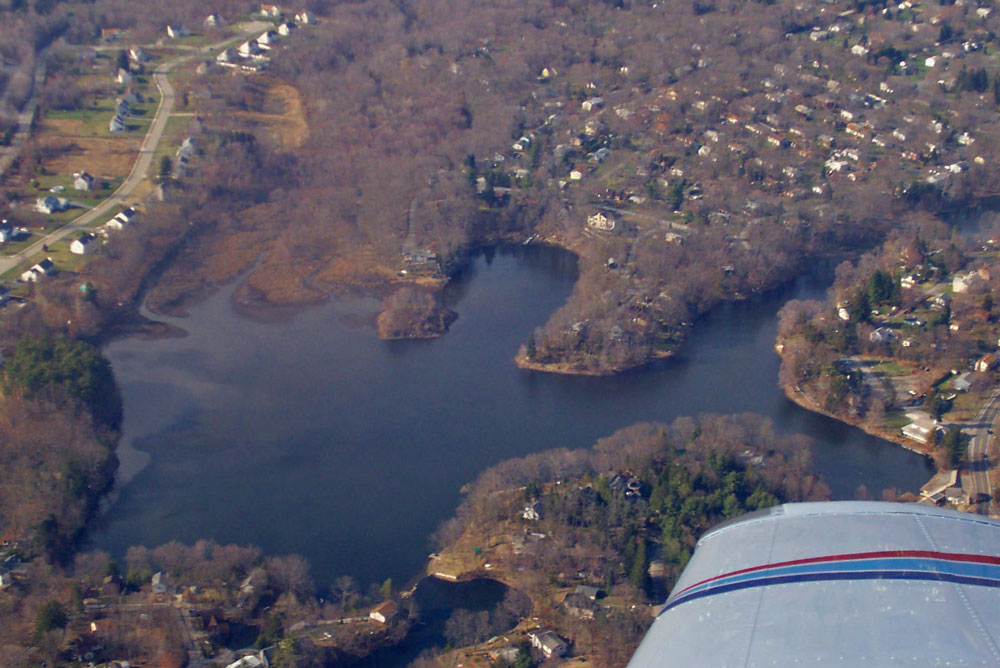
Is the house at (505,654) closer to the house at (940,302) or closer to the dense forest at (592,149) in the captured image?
the dense forest at (592,149)

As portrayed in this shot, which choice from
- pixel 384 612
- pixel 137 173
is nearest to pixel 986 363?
pixel 384 612

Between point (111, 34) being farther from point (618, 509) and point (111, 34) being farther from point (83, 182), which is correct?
point (618, 509)

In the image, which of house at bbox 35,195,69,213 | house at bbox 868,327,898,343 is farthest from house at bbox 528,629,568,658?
house at bbox 35,195,69,213

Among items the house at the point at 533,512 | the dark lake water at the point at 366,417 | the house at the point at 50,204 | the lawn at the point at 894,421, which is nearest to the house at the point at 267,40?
the house at the point at 50,204

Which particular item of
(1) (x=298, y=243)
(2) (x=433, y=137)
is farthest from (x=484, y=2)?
(1) (x=298, y=243)

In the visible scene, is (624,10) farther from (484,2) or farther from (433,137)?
(433,137)

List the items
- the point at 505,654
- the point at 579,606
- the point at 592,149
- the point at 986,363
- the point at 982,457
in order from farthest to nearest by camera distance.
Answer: the point at 592,149 < the point at 986,363 < the point at 982,457 < the point at 579,606 < the point at 505,654
